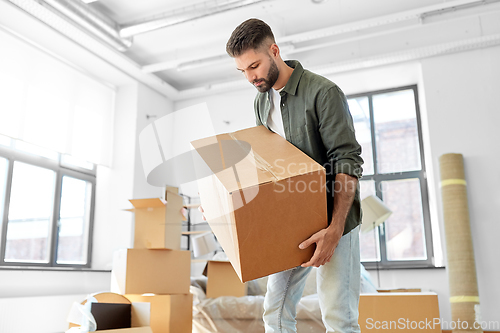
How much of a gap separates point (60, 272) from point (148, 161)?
1.59m

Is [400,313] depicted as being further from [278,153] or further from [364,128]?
[364,128]

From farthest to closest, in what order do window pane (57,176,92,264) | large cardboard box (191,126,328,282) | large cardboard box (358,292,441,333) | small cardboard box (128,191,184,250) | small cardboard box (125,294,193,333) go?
window pane (57,176,92,264) < small cardboard box (128,191,184,250) < small cardboard box (125,294,193,333) < large cardboard box (358,292,441,333) < large cardboard box (191,126,328,282)

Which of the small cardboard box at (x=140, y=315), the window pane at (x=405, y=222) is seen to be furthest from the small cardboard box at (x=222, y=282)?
the window pane at (x=405, y=222)

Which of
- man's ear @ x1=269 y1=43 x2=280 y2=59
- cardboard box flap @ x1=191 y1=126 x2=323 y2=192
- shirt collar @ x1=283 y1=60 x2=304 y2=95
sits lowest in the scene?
cardboard box flap @ x1=191 y1=126 x2=323 y2=192

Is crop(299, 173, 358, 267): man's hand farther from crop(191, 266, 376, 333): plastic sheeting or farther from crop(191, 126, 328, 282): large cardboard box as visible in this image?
crop(191, 266, 376, 333): plastic sheeting

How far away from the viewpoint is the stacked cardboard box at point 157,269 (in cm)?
293

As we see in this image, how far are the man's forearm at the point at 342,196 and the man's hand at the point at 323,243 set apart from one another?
3cm

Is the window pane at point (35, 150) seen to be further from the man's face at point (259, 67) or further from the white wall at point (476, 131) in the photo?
the white wall at point (476, 131)

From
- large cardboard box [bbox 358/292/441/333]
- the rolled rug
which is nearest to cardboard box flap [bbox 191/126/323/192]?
large cardboard box [bbox 358/292/441/333]

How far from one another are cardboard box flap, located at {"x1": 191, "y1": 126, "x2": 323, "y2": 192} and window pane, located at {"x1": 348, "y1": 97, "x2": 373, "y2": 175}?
3.58 m

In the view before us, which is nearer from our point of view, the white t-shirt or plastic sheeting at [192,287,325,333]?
the white t-shirt

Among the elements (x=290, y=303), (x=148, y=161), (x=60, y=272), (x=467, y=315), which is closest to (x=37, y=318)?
(x=60, y=272)

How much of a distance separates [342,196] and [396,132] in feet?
12.5

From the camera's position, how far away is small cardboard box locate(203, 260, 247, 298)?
11.4 ft
